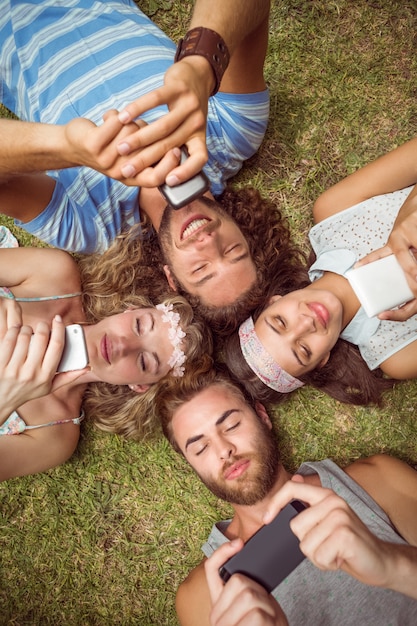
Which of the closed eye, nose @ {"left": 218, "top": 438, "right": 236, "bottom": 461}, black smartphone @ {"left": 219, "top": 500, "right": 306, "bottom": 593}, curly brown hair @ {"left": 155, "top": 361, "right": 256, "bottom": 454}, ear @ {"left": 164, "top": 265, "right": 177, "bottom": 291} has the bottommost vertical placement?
nose @ {"left": 218, "top": 438, "right": 236, "bottom": 461}

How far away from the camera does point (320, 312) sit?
128 inches

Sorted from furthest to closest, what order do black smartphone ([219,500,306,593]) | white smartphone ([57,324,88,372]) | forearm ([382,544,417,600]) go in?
white smartphone ([57,324,88,372]) < black smartphone ([219,500,306,593]) < forearm ([382,544,417,600])

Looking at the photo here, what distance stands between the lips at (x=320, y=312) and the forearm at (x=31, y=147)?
5.57 feet

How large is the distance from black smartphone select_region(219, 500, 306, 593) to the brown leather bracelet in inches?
85.6

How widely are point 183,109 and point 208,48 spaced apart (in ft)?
1.70

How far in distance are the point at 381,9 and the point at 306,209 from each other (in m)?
1.64

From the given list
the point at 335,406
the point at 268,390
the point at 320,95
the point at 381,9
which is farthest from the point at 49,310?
the point at 381,9

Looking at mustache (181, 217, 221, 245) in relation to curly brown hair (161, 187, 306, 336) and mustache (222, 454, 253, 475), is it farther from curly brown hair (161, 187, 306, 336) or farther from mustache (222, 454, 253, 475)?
mustache (222, 454, 253, 475)

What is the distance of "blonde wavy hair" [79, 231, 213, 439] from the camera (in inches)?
155

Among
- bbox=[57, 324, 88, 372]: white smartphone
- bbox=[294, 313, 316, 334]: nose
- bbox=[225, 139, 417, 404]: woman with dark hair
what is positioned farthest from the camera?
bbox=[225, 139, 417, 404]: woman with dark hair

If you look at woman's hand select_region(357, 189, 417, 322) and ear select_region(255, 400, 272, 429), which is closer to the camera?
woman's hand select_region(357, 189, 417, 322)

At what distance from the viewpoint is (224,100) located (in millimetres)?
3572

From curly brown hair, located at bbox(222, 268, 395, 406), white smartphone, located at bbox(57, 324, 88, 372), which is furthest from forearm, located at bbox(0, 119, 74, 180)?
curly brown hair, located at bbox(222, 268, 395, 406)

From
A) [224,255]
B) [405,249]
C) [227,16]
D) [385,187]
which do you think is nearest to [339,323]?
[405,249]
